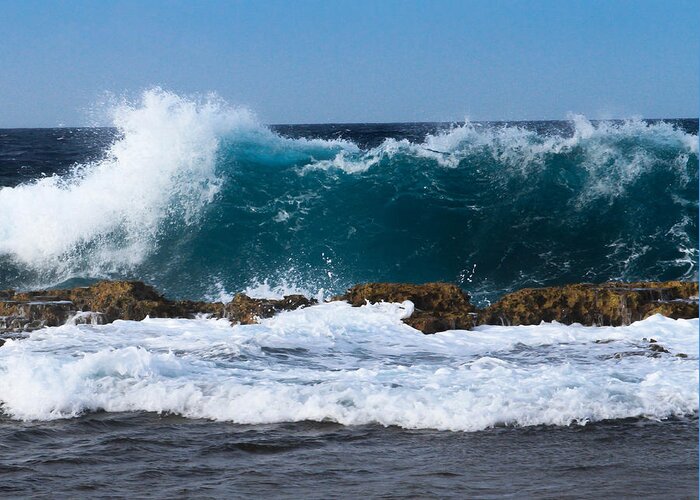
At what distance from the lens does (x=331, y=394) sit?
6547 mm

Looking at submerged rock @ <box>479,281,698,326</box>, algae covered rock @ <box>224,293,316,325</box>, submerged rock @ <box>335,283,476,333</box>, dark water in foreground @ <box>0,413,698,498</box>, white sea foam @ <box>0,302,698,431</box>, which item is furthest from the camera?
algae covered rock @ <box>224,293,316,325</box>

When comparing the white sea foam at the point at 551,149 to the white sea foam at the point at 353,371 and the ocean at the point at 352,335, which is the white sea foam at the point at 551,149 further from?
the white sea foam at the point at 353,371

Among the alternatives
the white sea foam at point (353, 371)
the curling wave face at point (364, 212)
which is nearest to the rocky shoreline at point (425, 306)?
the white sea foam at point (353, 371)

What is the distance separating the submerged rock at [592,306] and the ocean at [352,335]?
25 centimetres

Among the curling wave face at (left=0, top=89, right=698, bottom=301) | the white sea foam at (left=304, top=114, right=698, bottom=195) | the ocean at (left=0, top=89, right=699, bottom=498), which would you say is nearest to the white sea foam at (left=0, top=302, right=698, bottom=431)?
the ocean at (left=0, top=89, right=699, bottom=498)

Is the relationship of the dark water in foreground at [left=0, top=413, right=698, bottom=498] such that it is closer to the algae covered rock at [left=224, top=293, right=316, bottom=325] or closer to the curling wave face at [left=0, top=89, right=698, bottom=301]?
the algae covered rock at [left=224, top=293, right=316, bottom=325]

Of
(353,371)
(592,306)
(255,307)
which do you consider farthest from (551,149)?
(353,371)

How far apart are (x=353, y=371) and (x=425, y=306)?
79.7 inches

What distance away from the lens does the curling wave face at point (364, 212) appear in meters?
13.3

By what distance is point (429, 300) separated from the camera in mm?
9281

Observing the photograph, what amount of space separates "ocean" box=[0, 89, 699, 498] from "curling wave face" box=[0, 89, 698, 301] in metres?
0.04

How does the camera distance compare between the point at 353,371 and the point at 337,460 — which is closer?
the point at 337,460

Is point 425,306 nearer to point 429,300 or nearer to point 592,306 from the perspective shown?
point 429,300

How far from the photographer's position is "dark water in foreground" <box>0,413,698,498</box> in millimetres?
4891
